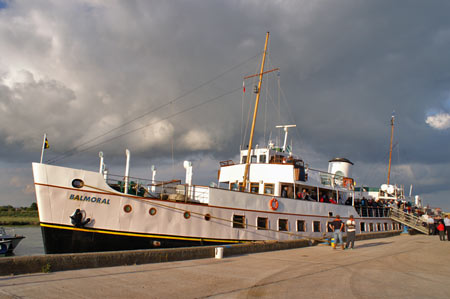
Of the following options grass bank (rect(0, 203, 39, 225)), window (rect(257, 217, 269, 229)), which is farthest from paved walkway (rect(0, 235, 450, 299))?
grass bank (rect(0, 203, 39, 225))

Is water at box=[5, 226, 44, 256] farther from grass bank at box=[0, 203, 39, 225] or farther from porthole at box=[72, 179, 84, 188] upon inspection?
grass bank at box=[0, 203, 39, 225]

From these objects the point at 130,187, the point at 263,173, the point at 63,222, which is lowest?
the point at 63,222

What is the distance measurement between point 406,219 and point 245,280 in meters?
29.2

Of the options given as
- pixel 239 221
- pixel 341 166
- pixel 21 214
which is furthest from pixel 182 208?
pixel 21 214

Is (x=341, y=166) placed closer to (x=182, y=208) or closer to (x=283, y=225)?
(x=283, y=225)

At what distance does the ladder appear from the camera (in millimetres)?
30406

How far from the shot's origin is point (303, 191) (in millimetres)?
21141

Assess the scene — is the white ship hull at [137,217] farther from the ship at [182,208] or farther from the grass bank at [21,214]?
the grass bank at [21,214]

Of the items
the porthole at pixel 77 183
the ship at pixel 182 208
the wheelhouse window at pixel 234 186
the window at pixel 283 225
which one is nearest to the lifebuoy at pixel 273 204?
the ship at pixel 182 208

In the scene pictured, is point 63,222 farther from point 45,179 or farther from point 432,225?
point 432,225

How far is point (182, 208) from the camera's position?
15.4m

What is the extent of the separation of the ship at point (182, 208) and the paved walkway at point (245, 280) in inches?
158

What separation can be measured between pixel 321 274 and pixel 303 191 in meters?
11.8

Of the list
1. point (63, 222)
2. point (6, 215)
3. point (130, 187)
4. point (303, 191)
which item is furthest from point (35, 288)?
point (6, 215)
